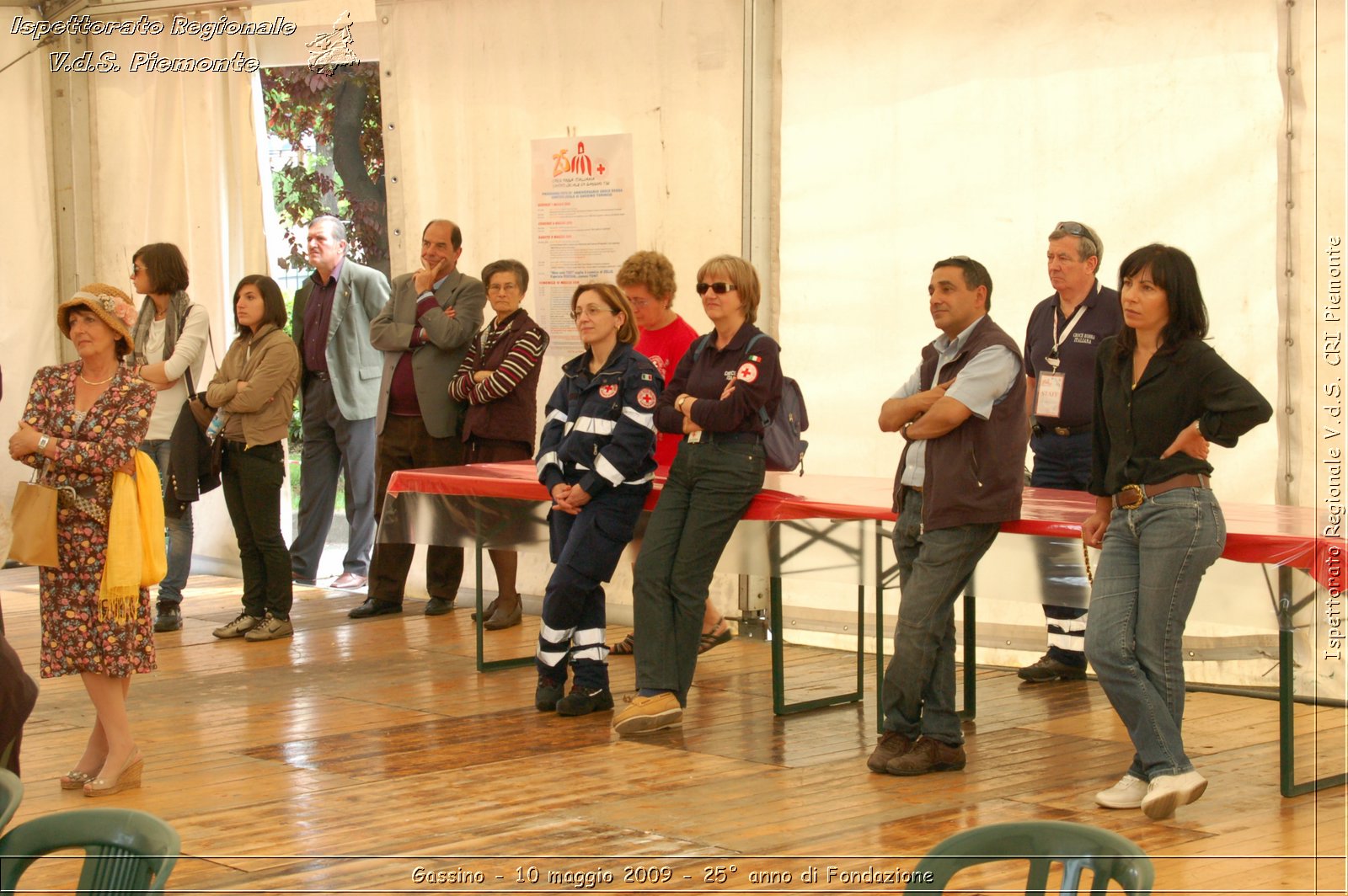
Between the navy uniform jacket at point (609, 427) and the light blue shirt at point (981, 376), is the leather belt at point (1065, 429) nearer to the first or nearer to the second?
the light blue shirt at point (981, 376)

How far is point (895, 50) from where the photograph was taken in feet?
19.9

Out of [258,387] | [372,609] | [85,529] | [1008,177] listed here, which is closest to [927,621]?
[1008,177]

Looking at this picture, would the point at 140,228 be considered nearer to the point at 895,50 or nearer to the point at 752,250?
the point at 752,250

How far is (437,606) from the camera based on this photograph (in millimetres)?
7273

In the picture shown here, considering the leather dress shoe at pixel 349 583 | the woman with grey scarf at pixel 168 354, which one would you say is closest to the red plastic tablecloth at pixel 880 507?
the woman with grey scarf at pixel 168 354

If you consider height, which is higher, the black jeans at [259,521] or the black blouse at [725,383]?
the black blouse at [725,383]

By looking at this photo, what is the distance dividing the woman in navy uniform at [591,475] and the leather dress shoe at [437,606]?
6.65ft

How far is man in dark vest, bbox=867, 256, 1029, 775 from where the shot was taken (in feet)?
14.0

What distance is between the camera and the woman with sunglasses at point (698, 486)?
16.0ft

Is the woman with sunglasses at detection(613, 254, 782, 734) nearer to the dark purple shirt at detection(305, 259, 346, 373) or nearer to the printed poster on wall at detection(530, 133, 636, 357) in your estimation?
the printed poster on wall at detection(530, 133, 636, 357)

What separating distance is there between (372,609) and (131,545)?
3065 millimetres

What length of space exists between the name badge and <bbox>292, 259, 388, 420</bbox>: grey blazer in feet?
11.1

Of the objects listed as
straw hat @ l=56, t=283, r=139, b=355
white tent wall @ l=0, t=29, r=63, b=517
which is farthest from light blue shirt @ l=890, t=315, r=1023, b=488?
white tent wall @ l=0, t=29, r=63, b=517

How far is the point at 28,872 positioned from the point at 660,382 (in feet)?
7.79
